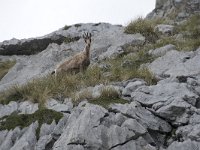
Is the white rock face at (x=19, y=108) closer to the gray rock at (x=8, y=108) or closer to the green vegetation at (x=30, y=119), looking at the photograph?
the gray rock at (x=8, y=108)

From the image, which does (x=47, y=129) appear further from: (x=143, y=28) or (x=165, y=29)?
(x=165, y=29)

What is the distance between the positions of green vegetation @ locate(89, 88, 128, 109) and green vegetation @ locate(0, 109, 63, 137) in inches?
48.2

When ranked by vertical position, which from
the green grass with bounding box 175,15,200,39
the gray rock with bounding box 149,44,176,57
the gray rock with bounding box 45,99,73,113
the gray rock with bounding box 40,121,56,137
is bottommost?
the gray rock with bounding box 40,121,56,137

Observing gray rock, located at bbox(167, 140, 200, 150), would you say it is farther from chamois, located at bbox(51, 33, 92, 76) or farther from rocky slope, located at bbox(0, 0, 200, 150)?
chamois, located at bbox(51, 33, 92, 76)

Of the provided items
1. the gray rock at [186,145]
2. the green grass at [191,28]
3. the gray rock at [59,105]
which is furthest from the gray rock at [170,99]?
the green grass at [191,28]

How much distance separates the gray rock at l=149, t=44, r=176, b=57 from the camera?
19.4 meters

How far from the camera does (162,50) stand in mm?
19688

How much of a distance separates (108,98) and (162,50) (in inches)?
218

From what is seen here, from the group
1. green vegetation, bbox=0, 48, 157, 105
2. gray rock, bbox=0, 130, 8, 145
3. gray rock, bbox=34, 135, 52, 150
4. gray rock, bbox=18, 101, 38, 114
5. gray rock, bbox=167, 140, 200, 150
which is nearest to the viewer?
gray rock, bbox=167, 140, 200, 150

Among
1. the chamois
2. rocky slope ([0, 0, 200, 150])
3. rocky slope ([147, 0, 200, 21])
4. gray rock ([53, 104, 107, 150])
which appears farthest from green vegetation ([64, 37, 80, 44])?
gray rock ([53, 104, 107, 150])

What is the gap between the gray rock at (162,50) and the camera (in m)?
19.4

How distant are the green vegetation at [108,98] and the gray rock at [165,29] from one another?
28.6 feet

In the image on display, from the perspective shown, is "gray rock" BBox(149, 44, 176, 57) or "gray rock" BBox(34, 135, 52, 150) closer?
"gray rock" BBox(34, 135, 52, 150)

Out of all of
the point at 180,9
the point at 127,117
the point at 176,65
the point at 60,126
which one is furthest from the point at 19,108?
the point at 180,9
